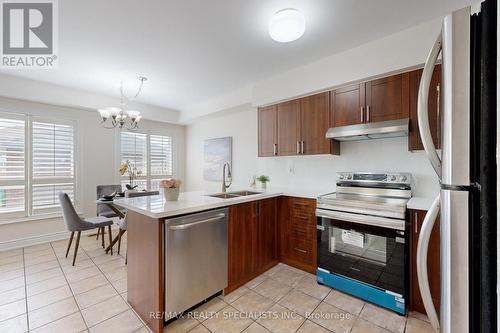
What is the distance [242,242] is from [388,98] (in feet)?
6.95

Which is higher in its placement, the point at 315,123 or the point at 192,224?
the point at 315,123

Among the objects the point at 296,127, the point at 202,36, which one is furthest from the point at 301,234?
the point at 202,36

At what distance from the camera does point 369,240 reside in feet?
6.75

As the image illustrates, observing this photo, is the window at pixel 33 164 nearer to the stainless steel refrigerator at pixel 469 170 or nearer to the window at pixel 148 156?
the window at pixel 148 156

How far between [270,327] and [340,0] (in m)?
2.66

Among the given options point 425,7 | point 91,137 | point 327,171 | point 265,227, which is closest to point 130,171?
point 91,137

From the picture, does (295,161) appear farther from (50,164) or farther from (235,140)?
(50,164)

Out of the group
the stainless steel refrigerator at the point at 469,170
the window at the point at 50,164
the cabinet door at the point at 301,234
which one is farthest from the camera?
the window at the point at 50,164

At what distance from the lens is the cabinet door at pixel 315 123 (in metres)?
2.69

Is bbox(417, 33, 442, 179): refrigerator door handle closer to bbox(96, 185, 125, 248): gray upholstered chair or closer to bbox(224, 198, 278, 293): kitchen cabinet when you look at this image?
bbox(224, 198, 278, 293): kitchen cabinet

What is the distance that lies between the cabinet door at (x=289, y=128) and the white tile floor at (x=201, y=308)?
155 cm

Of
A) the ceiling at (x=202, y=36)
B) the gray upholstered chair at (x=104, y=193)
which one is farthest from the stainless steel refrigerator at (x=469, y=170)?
the gray upholstered chair at (x=104, y=193)

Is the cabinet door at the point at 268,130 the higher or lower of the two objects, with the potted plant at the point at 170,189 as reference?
higher

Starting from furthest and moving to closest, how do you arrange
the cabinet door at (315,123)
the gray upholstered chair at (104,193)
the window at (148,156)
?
the window at (148,156) → the gray upholstered chair at (104,193) → the cabinet door at (315,123)
